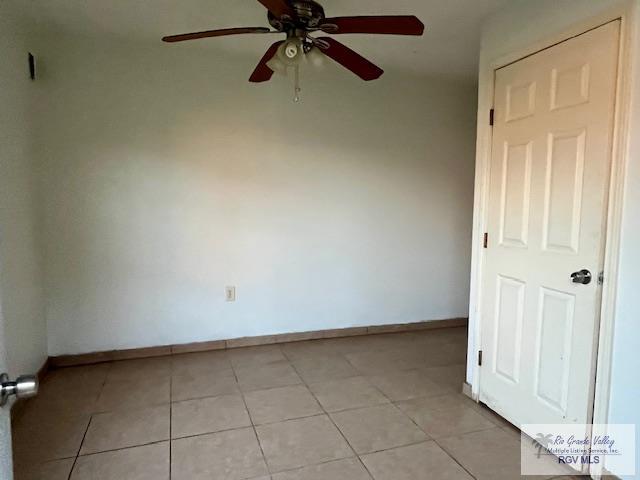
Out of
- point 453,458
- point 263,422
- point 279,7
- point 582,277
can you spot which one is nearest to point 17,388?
point 279,7

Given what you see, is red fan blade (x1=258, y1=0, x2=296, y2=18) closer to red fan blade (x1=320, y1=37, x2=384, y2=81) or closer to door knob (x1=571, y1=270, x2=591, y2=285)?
red fan blade (x1=320, y1=37, x2=384, y2=81)

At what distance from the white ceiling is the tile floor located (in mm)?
2363

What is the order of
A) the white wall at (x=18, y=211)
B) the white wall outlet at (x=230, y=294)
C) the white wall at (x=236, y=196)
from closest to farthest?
the white wall at (x=18, y=211)
the white wall at (x=236, y=196)
the white wall outlet at (x=230, y=294)

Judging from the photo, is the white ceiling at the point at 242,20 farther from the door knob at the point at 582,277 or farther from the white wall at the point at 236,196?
the door knob at the point at 582,277

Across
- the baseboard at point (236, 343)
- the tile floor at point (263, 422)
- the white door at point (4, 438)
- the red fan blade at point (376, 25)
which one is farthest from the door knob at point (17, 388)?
the baseboard at point (236, 343)

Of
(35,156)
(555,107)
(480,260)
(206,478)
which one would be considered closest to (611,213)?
(555,107)

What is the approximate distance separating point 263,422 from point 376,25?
207 centimetres

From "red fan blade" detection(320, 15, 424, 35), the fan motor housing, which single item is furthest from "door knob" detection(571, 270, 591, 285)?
the fan motor housing

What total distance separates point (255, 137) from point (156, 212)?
3.21ft

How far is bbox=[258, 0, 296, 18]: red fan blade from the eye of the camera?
1539mm

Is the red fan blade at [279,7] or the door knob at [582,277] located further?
the door knob at [582,277]

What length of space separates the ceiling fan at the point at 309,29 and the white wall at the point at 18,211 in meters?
1.22

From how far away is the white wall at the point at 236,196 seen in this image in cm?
288

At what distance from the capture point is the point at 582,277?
179 centimetres
